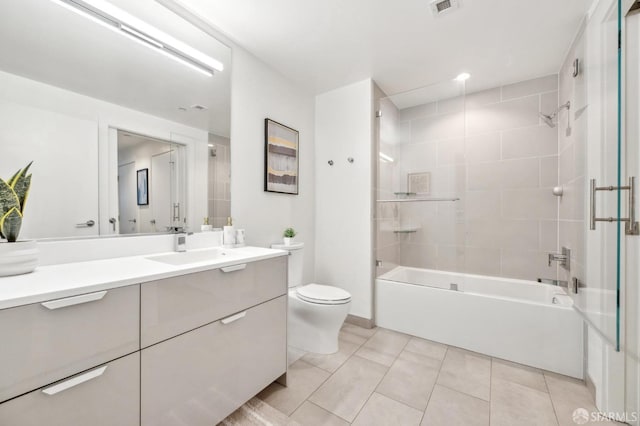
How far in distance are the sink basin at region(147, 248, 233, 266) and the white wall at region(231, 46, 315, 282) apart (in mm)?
391

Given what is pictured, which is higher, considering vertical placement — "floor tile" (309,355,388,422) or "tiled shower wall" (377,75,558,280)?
"tiled shower wall" (377,75,558,280)

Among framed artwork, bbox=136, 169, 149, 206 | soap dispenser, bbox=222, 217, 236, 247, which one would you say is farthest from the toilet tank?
framed artwork, bbox=136, 169, 149, 206

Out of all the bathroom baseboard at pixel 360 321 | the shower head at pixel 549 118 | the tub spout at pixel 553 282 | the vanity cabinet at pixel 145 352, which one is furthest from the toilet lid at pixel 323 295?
the shower head at pixel 549 118

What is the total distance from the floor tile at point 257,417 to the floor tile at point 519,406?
3.68ft

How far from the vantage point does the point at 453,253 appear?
102 inches

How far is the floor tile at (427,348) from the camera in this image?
215cm

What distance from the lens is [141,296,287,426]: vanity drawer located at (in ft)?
3.54

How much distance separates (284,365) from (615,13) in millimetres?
2483

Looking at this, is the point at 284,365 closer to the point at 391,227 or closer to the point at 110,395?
the point at 110,395

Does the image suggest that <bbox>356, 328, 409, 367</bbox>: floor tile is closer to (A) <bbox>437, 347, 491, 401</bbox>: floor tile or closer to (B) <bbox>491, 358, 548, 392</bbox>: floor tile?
(A) <bbox>437, 347, 491, 401</bbox>: floor tile

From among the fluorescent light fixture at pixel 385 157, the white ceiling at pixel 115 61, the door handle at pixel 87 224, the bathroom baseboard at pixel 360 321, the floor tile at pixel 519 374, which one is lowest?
the floor tile at pixel 519 374

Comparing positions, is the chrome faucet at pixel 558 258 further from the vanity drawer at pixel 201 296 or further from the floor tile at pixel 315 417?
the vanity drawer at pixel 201 296

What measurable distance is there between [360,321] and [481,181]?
1925 millimetres

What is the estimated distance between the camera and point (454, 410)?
5.05 feet
